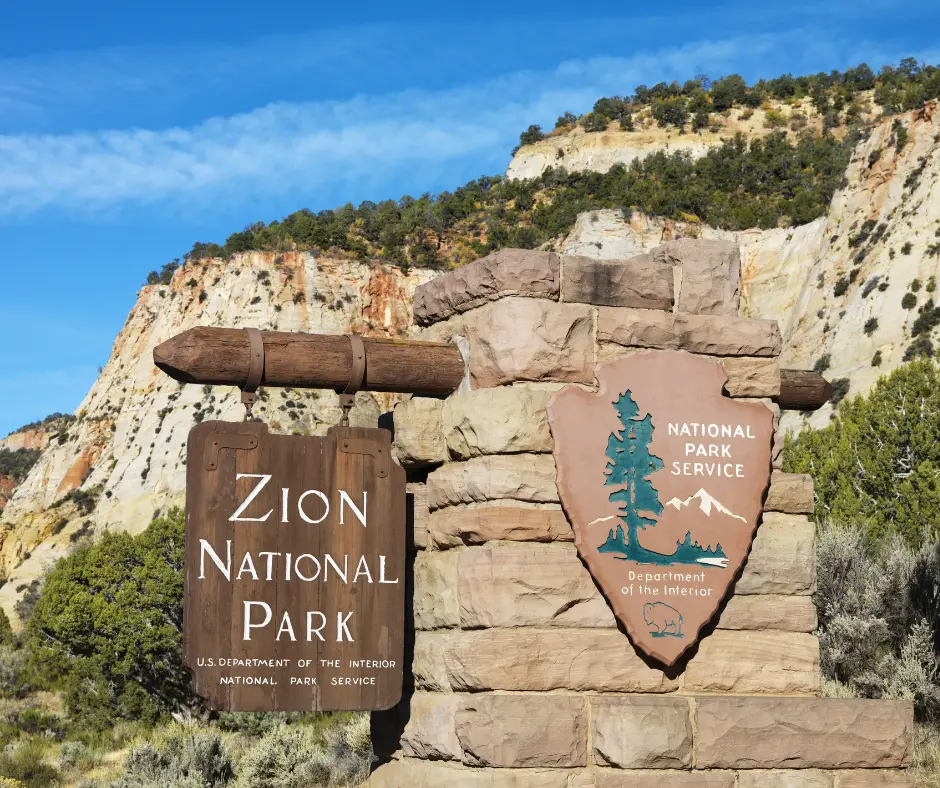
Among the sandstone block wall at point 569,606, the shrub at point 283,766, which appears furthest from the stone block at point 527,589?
the shrub at point 283,766

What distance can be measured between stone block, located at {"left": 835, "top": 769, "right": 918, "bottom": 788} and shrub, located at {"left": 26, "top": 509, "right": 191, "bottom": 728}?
21354mm

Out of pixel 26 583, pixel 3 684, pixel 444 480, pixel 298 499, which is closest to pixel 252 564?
pixel 298 499

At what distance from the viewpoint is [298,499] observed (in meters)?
4.96

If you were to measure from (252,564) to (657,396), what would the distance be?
193 cm

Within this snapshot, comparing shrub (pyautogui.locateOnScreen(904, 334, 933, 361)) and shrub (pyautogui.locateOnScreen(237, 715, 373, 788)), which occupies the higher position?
shrub (pyautogui.locateOnScreen(904, 334, 933, 361))

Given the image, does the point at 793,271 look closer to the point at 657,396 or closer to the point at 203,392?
the point at 203,392

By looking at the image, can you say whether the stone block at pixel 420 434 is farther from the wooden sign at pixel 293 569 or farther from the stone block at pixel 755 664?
the stone block at pixel 755 664

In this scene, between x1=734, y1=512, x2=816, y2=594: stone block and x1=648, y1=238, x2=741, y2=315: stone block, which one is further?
x1=648, y1=238, x2=741, y2=315: stone block

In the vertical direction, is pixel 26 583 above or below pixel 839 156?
below

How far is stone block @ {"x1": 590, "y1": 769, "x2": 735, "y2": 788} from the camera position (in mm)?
4820

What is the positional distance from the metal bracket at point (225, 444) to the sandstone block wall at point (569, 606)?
0.80m

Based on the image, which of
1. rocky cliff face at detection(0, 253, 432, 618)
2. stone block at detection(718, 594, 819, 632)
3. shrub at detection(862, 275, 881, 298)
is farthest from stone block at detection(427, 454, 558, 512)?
rocky cliff face at detection(0, 253, 432, 618)

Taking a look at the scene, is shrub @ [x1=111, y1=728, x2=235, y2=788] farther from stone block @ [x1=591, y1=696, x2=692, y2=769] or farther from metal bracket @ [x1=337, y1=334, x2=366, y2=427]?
stone block @ [x1=591, y1=696, x2=692, y2=769]

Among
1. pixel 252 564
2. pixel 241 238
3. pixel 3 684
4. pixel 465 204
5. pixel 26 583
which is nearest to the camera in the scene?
pixel 252 564
